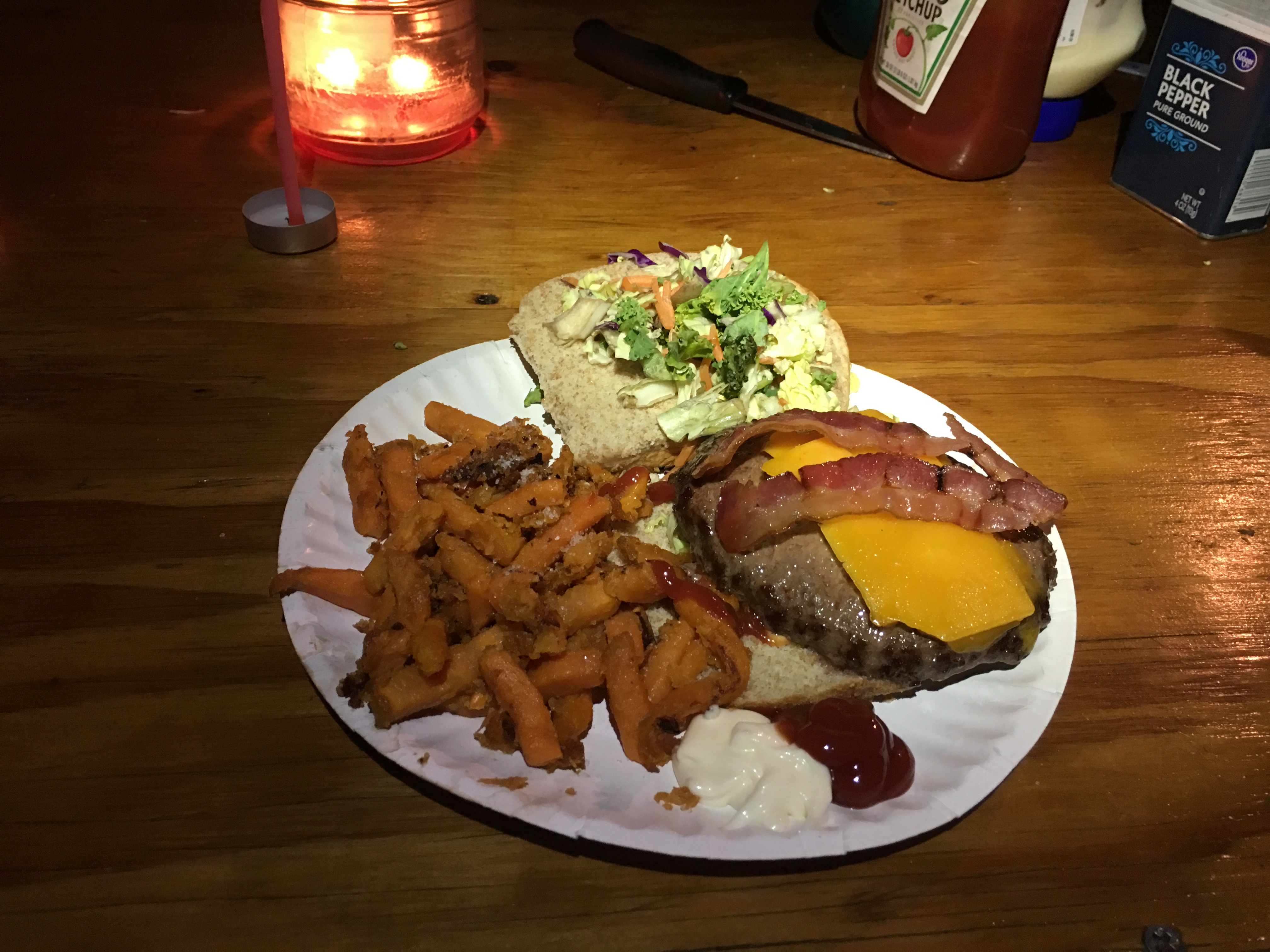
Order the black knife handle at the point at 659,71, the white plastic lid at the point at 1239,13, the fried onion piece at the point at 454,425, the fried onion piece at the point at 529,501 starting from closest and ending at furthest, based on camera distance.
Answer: the fried onion piece at the point at 529,501
the fried onion piece at the point at 454,425
the white plastic lid at the point at 1239,13
the black knife handle at the point at 659,71

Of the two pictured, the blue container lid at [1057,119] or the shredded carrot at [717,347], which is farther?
the blue container lid at [1057,119]

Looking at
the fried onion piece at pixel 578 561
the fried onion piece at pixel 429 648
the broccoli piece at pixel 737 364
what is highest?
the broccoli piece at pixel 737 364

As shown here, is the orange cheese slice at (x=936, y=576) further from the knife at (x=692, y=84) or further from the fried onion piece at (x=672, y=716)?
the knife at (x=692, y=84)

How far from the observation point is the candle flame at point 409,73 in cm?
364

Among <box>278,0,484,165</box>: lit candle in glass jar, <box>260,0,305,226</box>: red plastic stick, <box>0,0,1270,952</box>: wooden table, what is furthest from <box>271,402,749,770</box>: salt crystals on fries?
<box>278,0,484,165</box>: lit candle in glass jar

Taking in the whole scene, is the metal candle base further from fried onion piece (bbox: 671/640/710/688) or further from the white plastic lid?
the white plastic lid

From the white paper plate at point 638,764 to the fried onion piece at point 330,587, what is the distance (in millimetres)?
19

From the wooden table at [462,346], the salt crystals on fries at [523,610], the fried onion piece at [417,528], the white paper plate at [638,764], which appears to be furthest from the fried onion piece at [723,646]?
the fried onion piece at [417,528]

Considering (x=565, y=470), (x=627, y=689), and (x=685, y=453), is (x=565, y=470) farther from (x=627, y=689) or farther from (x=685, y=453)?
(x=627, y=689)

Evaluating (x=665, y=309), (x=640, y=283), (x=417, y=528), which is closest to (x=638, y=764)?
(x=417, y=528)

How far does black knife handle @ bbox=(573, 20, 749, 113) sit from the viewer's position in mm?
4461

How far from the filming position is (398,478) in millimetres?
2234

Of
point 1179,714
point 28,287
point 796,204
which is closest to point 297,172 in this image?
point 28,287

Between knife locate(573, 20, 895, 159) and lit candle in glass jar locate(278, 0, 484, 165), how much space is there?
0.84 meters
